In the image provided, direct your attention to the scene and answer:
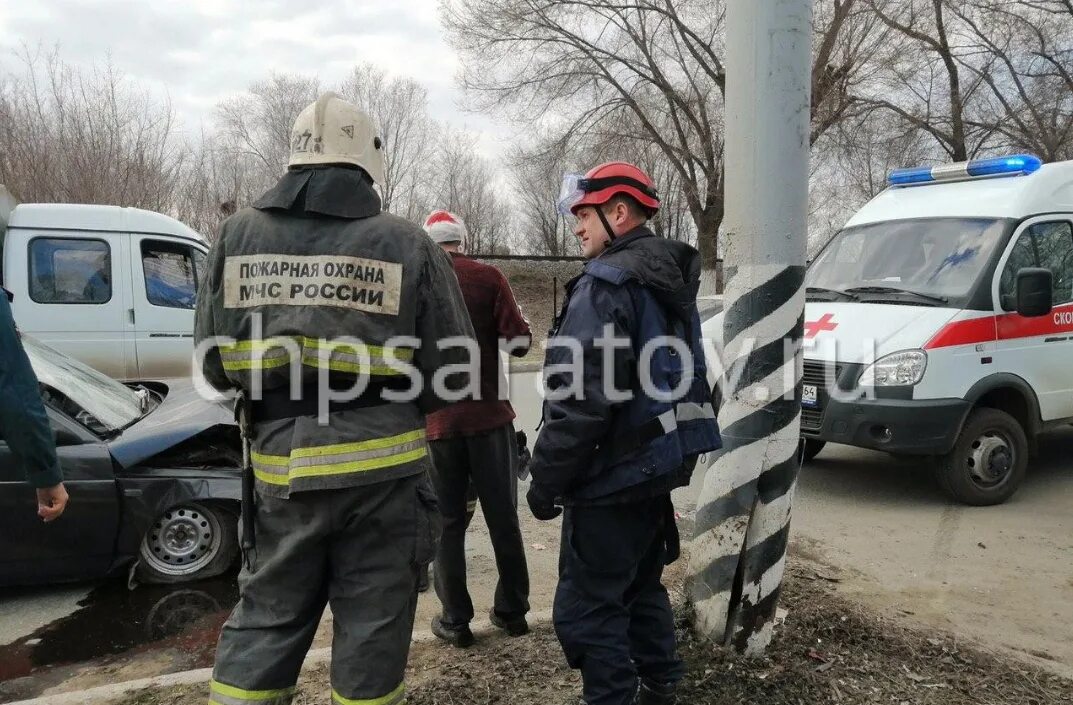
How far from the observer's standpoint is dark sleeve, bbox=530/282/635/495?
2490mm

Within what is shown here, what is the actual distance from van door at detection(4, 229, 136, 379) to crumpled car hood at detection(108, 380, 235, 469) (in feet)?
14.4

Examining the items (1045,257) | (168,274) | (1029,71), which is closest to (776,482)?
(1045,257)

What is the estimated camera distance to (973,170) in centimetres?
639

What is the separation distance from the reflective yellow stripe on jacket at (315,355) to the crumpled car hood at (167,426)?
2296 mm

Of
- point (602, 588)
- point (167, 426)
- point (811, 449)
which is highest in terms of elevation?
point (167, 426)

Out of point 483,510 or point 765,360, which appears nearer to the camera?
point 765,360

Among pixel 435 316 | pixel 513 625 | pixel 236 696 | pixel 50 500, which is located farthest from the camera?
pixel 513 625

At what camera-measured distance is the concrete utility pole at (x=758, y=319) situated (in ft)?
9.75

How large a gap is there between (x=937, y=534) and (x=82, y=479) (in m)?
5.17

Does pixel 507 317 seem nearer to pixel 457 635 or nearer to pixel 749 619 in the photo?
pixel 457 635

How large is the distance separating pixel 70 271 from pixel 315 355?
7987 mm

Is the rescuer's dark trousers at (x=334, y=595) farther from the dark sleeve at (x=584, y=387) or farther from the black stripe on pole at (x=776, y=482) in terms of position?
the black stripe on pole at (x=776, y=482)

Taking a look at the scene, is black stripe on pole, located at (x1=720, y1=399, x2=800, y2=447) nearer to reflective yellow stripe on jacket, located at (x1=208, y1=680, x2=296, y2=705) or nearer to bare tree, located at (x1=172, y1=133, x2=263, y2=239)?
reflective yellow stripe on jacket, located at (x1=208, y1=680, x2=296, y2=705)

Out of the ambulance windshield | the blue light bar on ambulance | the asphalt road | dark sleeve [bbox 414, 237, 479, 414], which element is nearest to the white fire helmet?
dark sleeve [bbox 414, 237, 479, 414]
